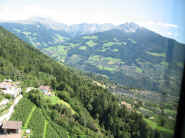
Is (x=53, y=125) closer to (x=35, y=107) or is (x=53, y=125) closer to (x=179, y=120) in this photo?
(x=35, y=107)

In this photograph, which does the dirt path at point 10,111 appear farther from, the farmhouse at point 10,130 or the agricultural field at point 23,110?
the farmhouse at point 10,130

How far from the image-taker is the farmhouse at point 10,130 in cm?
1256

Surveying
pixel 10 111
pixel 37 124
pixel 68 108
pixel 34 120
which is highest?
pixel 10 111

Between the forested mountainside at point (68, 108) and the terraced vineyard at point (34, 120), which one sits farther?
the forested mountainside at point (68, 108)

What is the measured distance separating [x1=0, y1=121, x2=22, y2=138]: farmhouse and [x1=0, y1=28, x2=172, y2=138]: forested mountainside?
1.37m

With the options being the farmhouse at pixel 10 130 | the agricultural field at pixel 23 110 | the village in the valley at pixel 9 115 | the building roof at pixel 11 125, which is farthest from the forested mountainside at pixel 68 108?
the building roof at pixel 11 125

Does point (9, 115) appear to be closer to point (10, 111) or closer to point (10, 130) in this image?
point (10, 111)

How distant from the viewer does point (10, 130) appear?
12609 mm

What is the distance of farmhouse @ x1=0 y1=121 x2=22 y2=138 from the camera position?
12.6 m

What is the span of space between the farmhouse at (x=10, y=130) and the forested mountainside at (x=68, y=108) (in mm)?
1368

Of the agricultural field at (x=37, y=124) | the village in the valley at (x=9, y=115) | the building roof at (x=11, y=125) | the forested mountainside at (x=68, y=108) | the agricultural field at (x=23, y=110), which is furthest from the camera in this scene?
the forested mountainside at (x=68, y=108)

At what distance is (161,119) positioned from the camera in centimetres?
213

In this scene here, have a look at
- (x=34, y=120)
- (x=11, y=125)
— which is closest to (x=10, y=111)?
(x=34, y=120)

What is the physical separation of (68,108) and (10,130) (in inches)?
298
